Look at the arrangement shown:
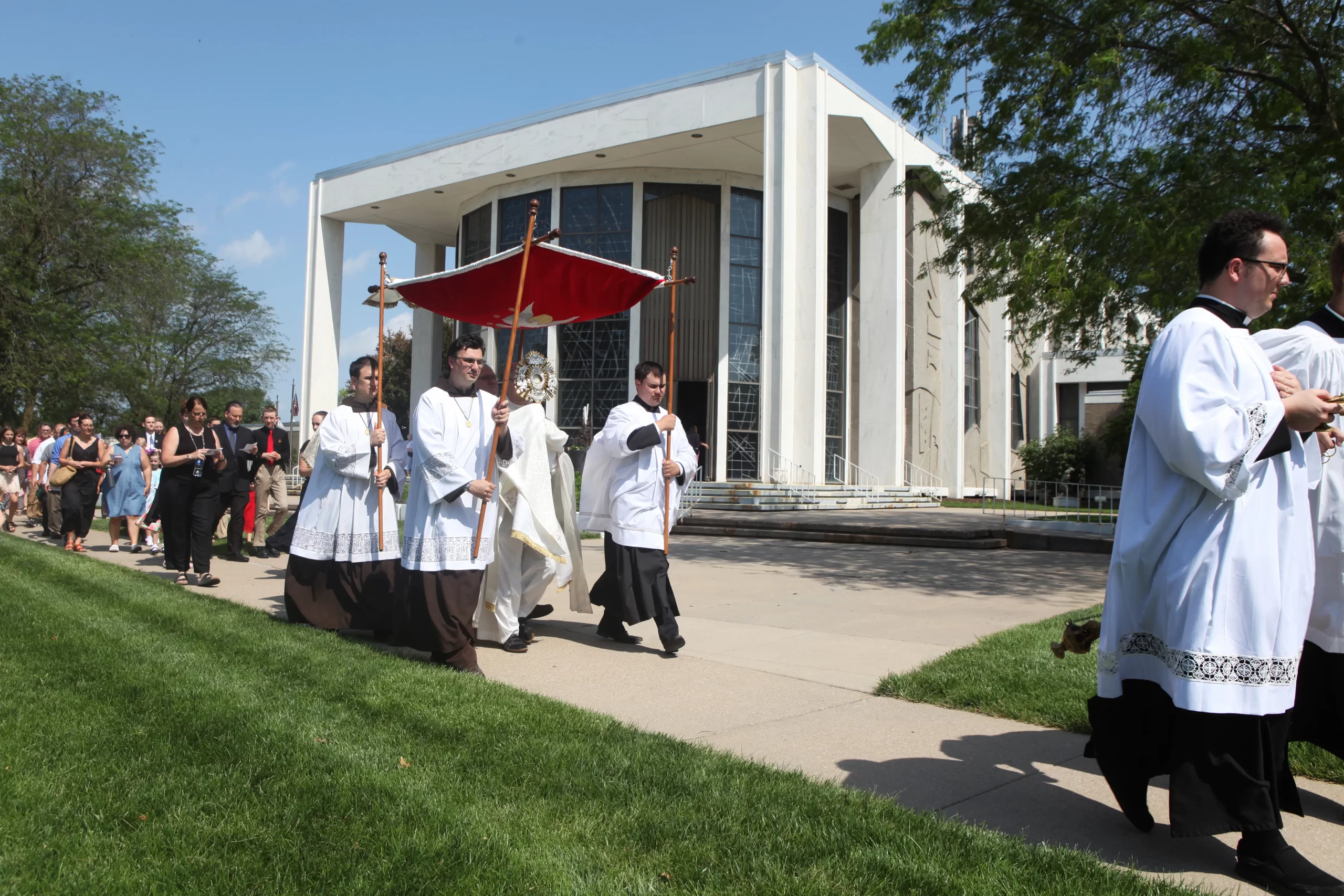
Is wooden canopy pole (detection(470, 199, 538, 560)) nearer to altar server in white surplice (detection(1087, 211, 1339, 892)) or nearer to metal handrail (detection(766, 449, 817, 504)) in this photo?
altar server in white surplice (detection(1087, 211, 1339, 892))

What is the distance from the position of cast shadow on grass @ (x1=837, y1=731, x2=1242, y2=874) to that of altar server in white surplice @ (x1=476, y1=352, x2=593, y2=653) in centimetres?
334

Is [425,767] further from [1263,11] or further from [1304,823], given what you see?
[1263,11]

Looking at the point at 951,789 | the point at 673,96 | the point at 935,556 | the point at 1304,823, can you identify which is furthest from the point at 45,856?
the point at 673,96

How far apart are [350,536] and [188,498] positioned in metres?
3.92

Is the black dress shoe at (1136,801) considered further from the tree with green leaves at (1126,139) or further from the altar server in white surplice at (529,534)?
the tree with green leaves at (1126,139)

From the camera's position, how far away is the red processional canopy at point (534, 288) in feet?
25.5

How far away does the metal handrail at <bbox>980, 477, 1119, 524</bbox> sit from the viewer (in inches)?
733

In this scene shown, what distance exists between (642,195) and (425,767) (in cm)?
2515

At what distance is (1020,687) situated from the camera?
520cm

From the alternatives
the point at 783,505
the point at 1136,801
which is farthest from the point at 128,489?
the point at 1136,801

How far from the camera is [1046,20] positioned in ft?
37.0

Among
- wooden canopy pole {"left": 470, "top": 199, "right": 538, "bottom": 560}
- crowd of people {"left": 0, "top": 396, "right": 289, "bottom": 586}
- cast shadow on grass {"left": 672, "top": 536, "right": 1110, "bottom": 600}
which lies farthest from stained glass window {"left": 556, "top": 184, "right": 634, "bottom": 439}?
wooden canopy pole {"left": 470, "top": 199, "right": 538, "bottom": 560}

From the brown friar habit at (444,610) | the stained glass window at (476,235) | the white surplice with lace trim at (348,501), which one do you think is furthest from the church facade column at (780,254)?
the brown friar habit at (444,610)

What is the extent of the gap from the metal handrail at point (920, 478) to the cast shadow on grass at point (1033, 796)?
2584cm
